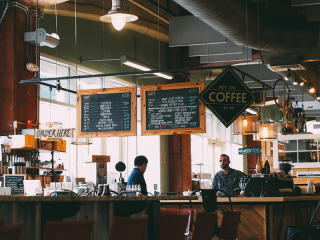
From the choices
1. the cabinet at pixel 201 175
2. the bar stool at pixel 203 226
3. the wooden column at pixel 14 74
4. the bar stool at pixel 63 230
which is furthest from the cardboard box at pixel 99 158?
the cabinet at pixel 201 175

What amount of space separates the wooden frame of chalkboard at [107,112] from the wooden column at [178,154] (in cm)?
516

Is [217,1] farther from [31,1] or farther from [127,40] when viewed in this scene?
[127,40]

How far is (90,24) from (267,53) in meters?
3.64

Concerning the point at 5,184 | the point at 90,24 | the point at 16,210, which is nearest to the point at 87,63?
the point at 90,24

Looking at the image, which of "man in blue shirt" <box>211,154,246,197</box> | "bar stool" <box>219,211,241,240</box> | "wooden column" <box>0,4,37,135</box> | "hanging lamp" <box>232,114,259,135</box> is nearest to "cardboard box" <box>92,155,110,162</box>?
"wooden column" <box>0,4,37,135</box>

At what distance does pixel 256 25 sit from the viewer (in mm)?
6414

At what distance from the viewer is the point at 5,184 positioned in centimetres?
656

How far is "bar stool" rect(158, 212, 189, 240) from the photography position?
3.57m

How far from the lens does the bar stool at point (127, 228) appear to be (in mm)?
3057

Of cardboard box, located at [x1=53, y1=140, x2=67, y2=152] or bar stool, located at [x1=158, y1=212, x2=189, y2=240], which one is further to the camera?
cardboard box, located at [x1=53, y1=140, x2=67, y2=152]

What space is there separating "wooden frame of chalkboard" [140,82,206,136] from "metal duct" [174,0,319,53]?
1005mm

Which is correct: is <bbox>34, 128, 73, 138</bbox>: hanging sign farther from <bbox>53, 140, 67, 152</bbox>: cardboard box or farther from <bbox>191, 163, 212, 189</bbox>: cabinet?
<bbox>191, 163, 212, 189</bbox>: cabinet

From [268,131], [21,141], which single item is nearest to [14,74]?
[21,141]

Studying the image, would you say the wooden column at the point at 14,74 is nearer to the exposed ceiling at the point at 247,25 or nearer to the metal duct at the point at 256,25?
the exposed ceiling at the point at 247,25
